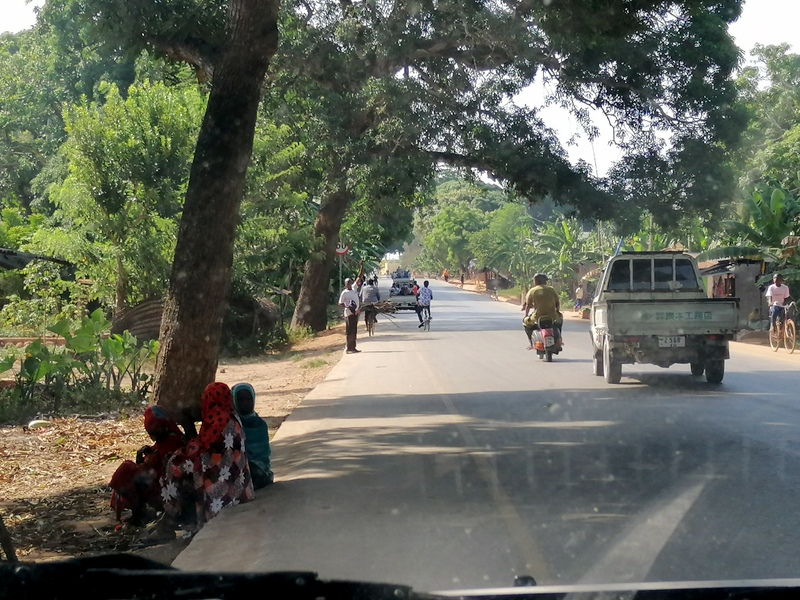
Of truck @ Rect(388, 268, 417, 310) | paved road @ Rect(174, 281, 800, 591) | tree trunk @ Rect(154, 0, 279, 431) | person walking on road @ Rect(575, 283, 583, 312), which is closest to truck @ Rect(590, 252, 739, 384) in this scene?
paved road @ Rect(174, 281, 800, 591)

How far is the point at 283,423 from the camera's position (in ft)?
42.4

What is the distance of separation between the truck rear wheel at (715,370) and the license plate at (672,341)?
0.69 metres

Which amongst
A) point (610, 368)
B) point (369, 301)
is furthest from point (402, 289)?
point (610, 368)

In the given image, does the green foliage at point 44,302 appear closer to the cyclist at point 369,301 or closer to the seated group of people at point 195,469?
the cyclist at point 369,301

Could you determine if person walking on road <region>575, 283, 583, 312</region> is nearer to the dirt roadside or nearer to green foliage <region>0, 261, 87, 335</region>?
green foliage <region>0, 261, 87, 335</region>

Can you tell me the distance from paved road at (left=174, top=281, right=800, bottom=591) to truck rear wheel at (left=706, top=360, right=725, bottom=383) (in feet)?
0.58

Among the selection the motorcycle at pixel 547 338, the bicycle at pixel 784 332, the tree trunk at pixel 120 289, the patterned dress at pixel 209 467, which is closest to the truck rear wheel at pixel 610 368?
the motorcycle at pixel 547 338

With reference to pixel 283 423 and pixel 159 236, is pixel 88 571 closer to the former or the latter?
pixel 283 423

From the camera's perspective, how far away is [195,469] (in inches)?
297

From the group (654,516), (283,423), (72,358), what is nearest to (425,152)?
(72,358)

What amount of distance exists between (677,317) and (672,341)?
14.5 inches

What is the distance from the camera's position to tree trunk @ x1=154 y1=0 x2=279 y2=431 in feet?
35.2

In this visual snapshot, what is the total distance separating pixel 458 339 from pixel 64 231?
1103 cm

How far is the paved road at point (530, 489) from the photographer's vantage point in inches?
228
